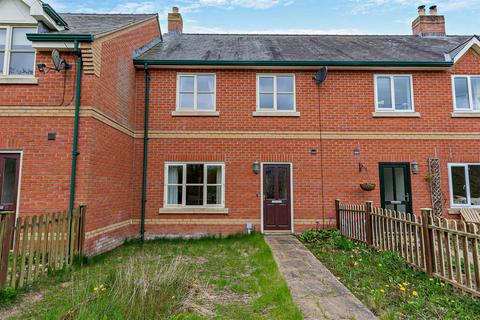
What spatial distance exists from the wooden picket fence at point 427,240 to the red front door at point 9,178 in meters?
9.64

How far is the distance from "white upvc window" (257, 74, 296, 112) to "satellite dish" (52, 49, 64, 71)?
637 cm

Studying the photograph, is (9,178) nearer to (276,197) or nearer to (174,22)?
(276,197)

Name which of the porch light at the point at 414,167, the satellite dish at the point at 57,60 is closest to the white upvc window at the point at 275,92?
the porch light at the point at 414,167

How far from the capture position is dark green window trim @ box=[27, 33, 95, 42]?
7.18 m

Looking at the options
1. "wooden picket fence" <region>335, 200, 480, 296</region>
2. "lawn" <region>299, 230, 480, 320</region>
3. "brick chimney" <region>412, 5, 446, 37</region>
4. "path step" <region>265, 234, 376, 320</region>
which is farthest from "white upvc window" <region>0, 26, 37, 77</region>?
"brick chimney" <region>412, 5, 446, 37</region>

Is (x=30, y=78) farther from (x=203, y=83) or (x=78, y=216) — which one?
(x=203, y=83)

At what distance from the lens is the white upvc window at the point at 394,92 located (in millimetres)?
10461

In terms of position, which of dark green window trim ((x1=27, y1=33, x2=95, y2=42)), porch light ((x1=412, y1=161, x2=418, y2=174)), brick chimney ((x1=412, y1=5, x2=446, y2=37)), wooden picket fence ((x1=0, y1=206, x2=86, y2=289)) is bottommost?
wooden picket fence ((x1=0, y1=206, x2=86, y2=289))

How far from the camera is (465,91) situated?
1050 centimetres

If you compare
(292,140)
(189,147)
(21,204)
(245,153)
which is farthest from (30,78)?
(292,140)

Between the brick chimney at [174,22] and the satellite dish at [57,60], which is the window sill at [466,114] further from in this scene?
the brick chimney at [174,22]

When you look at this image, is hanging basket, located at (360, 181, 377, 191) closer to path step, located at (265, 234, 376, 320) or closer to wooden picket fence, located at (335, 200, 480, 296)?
wooden picket fence, located at (335, 200, 480, 296)

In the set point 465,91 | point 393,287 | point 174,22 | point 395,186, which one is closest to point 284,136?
point 395,186

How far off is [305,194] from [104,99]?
24.3ft
